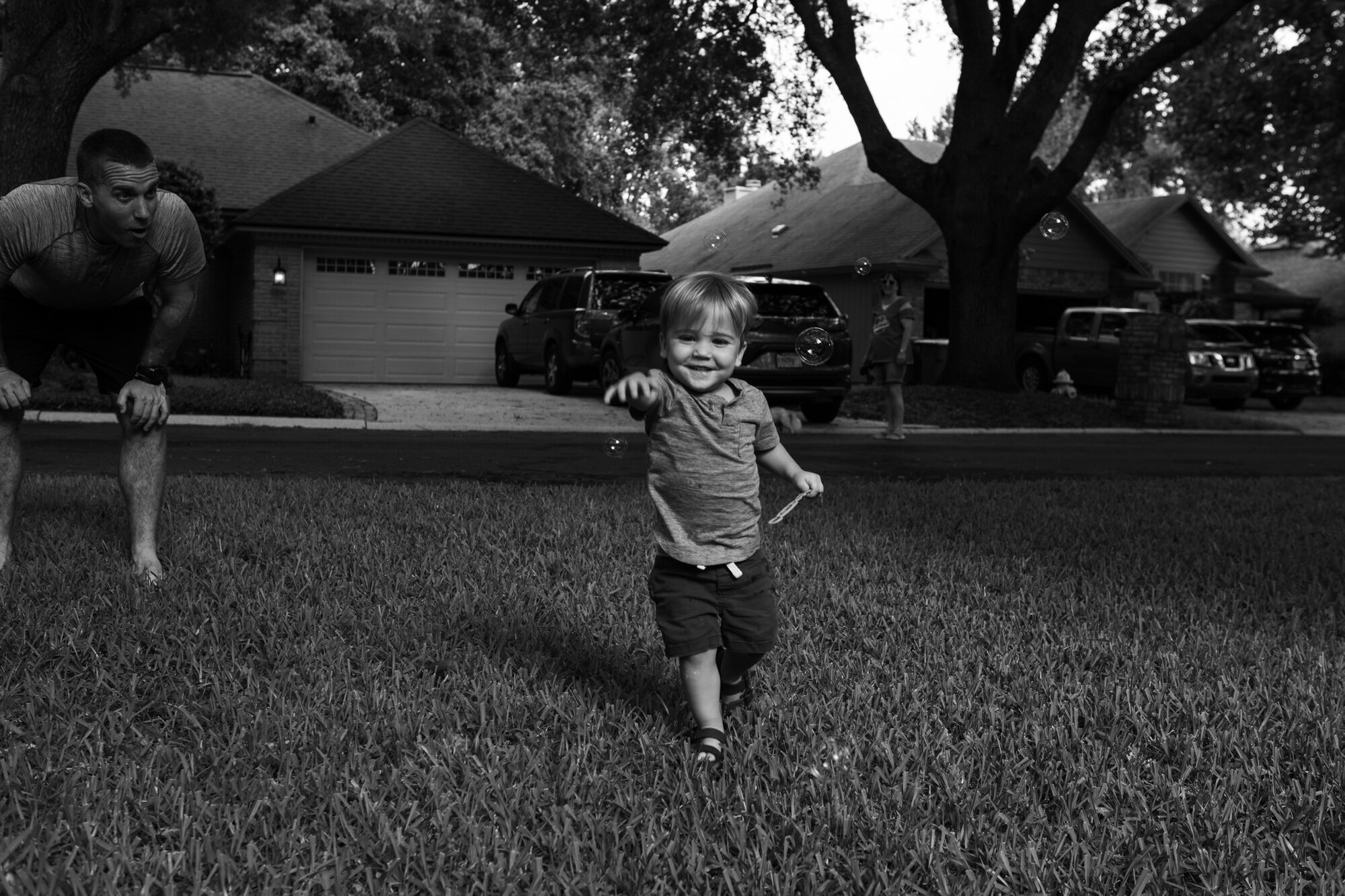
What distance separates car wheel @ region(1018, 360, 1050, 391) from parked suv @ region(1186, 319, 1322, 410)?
2885 millimetres

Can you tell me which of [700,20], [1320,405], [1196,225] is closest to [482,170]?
[700,20]

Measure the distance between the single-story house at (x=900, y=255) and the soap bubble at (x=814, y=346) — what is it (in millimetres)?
22449

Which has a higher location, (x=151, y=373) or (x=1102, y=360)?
(x=1102, y=360)

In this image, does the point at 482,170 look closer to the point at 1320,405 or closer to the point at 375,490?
the point at 1320,405

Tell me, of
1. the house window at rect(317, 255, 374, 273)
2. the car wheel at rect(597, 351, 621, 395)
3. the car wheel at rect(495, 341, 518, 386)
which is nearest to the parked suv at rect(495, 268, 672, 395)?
the car wheel at rect(495, 341, 518, 386)

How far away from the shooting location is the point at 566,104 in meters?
41.0

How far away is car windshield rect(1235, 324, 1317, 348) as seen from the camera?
2744 centimetres

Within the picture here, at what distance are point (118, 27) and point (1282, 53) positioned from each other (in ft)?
74.4

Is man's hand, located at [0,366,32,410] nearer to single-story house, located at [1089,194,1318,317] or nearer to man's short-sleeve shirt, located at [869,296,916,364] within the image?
man's short-sleeve shirt, located at [869,296,916,364]

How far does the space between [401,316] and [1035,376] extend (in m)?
12.6

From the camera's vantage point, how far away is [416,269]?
25.9 metres

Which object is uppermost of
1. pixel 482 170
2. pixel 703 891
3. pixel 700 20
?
pixel 700 20

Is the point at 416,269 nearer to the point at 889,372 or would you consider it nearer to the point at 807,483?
the point at 889,372

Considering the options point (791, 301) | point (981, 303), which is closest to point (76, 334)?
point (791, 301)
